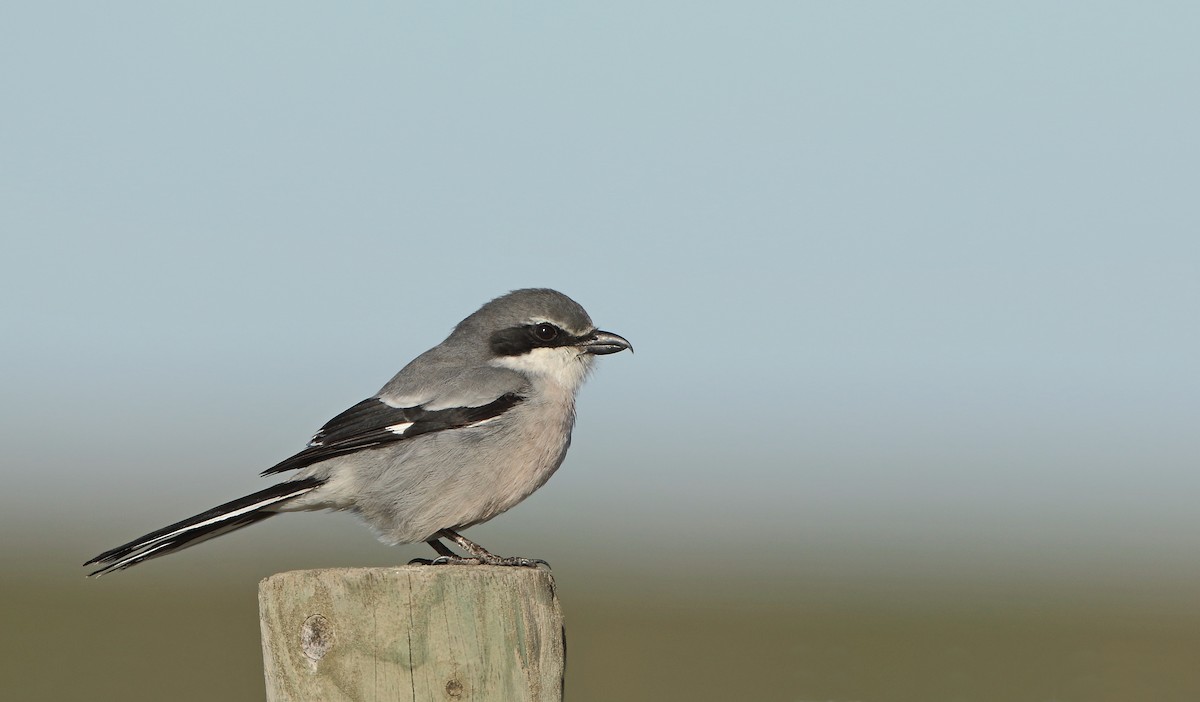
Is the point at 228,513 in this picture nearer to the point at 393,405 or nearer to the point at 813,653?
the point at 393,405

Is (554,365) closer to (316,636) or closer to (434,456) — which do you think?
(434,456)

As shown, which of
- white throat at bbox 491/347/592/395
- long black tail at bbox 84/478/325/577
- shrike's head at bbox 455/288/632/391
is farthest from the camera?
shrike's head at bbox 455/288/632/391

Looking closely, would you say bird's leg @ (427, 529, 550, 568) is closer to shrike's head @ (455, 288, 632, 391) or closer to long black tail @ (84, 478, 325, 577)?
long black tail @ (84, 478, 325, 577)

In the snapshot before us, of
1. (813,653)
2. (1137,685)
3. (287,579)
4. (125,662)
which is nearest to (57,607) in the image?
(125,662)

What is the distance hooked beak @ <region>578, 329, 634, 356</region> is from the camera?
7543 mm

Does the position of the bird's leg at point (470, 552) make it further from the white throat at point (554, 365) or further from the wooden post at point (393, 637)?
the wooden post at point (393, 637)

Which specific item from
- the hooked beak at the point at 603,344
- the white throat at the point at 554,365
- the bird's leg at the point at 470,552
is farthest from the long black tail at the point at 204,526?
the hooked beak at the point at 603,344

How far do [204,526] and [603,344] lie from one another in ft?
8.49

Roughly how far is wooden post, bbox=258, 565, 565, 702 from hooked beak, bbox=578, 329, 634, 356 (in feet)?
12.0

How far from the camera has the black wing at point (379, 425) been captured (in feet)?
22.0

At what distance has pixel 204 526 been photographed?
5.96 meters

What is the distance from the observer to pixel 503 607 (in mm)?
3951

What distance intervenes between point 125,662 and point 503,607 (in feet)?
33.6

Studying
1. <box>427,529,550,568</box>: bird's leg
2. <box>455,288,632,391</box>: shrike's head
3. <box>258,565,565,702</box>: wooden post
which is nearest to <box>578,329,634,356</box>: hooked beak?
<box>455,288,632,391</box>: shrike's head
